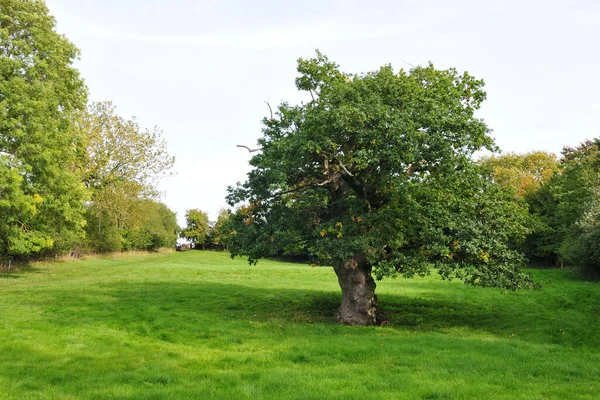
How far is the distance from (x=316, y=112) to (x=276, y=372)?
37.5 feet

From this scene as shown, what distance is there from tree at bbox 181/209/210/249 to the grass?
102536 millimetres

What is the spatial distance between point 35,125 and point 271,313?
19174 mm

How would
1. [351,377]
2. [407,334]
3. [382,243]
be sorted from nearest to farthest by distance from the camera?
[351,377] < [407,334] < [382,243]

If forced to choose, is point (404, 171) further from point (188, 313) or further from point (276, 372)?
point (188, 313)

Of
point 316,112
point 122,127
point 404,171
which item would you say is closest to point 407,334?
point 404,171

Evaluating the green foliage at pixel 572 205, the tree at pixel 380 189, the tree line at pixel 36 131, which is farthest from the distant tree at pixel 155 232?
the green foliage at pixel 572 205

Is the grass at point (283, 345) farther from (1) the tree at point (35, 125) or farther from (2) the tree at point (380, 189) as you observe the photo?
(1) the tree at point (35, 125)

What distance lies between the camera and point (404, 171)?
66.2ft

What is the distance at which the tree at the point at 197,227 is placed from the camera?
134875 millimetres

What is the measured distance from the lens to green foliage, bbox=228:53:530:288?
1894 centimetres

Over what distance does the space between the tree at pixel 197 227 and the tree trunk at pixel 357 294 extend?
115m

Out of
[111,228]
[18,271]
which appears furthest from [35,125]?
[111,228]

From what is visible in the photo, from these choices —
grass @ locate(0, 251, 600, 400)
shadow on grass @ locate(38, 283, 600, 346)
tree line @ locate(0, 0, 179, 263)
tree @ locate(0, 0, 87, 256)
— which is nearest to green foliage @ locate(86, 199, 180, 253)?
tree line @ locate(0, 0, 179, 263)

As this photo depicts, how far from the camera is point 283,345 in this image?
16453 mm
